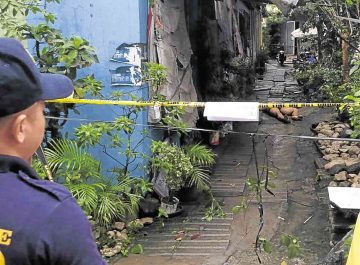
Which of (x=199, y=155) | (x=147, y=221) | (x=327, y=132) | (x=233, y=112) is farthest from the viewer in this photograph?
(x=327, y=132)

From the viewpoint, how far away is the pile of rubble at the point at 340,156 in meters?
6.82

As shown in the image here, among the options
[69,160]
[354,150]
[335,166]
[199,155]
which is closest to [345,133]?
[354,150]

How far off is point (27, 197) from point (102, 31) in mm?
5570

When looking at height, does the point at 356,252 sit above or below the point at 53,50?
below

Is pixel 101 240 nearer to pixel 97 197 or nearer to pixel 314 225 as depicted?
pixel 97 197

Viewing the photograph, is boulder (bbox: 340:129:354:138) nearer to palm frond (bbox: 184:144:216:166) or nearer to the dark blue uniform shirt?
palm frond (bbox: 184:144:216:166)

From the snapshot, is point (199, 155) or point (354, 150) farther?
point (354, 150)

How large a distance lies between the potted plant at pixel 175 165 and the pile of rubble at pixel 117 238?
1.96 feet

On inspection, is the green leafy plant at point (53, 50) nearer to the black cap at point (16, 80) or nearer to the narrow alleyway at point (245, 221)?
the narrow alleyway at point (245, 221)

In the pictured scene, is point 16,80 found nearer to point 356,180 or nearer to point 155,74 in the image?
point 155,74

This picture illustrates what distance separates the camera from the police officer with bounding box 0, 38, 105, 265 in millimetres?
1152

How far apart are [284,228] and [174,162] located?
155 centimetres

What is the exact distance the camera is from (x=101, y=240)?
17.5 feet

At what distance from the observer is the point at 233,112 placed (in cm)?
451
